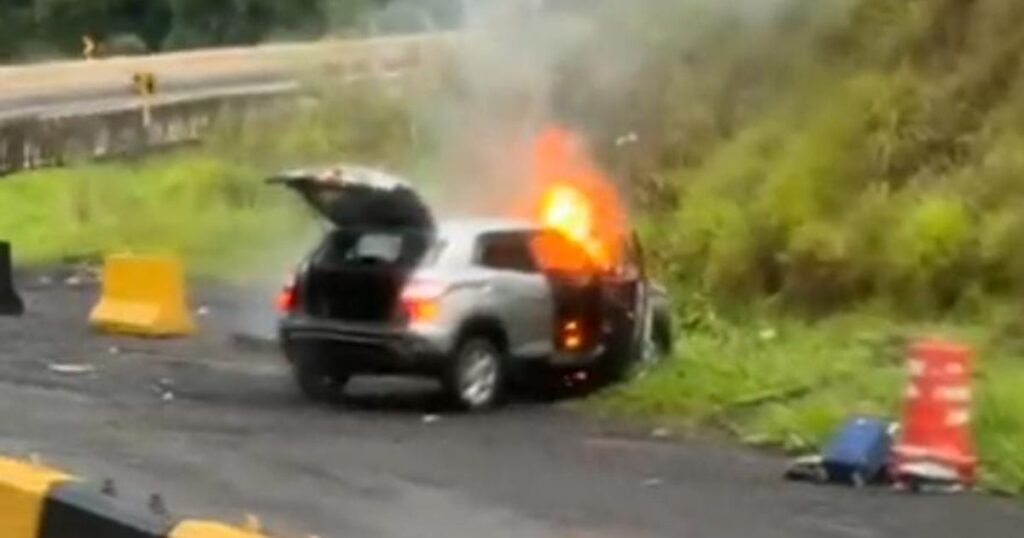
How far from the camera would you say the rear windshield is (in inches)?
746

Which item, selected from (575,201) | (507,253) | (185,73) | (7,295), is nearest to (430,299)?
Result: (507,253)

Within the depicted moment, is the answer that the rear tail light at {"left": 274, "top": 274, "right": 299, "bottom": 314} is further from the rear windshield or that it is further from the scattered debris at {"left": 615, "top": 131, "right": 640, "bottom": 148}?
the scattered debris at {"left": 615, "top": 131, "right": 640, "bottom": 148}

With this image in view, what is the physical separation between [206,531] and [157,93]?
36.4 metres

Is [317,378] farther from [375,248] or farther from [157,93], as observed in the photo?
[157,93]

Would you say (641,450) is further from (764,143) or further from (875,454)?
(764,143)

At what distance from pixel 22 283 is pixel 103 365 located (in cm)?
834

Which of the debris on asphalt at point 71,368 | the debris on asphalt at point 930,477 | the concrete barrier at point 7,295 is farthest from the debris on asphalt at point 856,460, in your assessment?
the concrete barrier at point 7,295

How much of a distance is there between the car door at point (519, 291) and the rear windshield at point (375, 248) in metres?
0.45

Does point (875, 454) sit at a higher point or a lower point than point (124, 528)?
lower

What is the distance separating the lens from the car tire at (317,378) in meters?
19.2

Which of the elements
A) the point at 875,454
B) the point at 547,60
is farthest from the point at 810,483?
the point at 547,60

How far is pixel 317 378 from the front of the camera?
19.4 metres

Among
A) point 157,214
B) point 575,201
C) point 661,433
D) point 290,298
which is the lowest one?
point 157,214

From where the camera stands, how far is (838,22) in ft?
85.7
